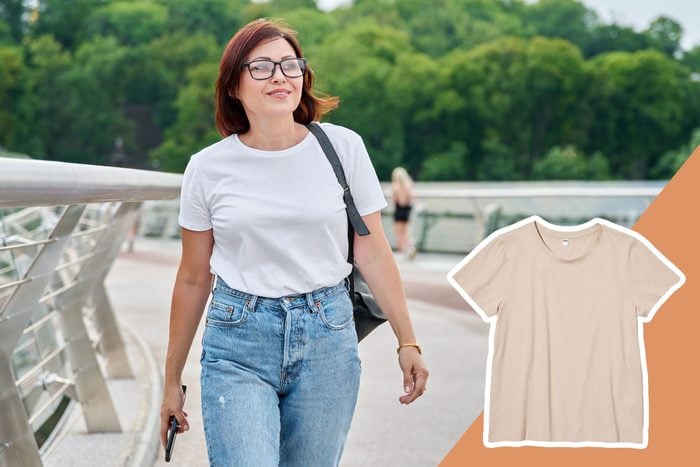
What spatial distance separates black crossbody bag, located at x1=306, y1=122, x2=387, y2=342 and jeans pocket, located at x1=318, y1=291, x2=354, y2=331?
4.5 inches

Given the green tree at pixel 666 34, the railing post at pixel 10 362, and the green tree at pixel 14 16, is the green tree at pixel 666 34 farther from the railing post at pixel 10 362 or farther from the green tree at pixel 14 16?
the railing post at pixel 10 362

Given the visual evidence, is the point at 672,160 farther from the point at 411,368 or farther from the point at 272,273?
the point at 272,273

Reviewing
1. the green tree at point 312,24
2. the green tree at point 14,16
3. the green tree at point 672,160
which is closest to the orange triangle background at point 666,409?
the green tree at point 672,160

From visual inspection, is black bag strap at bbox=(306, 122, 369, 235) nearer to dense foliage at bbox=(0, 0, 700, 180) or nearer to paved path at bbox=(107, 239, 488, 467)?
Answer: paved path at bbox=(107, 239, 488, 467)

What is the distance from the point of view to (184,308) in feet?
9.96

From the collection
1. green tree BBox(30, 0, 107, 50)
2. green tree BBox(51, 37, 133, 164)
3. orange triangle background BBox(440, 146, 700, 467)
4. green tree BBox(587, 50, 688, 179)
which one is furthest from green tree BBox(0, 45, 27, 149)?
orange triangle background BBox(440, 146, 700, 467)

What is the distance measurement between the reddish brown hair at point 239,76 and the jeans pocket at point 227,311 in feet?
1.38

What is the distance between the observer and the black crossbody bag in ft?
9.77

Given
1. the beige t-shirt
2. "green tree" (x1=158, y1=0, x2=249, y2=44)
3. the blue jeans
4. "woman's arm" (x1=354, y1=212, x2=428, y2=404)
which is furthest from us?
"green tree" (x1=158, y1=0, x2=249, y2=44)

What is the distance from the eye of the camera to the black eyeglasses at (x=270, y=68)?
299 centimetres

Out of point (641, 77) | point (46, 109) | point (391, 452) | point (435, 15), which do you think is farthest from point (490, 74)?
point (391, 452)

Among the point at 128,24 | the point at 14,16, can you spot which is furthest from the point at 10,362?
the point at 14,16

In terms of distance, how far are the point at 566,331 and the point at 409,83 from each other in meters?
90.3

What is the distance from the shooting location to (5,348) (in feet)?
11.4
